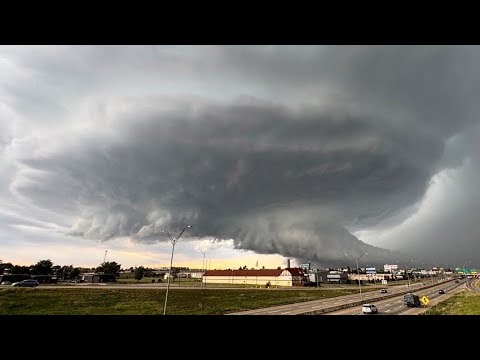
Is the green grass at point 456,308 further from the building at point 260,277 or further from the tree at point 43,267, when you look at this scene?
the tree at point 43,267

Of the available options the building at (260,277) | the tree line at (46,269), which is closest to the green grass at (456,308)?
the building at (260,277)

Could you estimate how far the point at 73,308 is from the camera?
123 feet

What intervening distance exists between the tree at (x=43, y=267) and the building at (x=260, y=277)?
221 ft

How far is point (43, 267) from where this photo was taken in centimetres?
12569

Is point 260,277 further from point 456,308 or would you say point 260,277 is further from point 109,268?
point 456,308

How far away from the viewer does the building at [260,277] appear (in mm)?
113812

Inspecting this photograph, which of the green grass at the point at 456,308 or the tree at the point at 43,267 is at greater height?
the tree at the point at 43,267

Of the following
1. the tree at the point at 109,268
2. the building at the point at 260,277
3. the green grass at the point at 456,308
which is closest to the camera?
the green grass at the point at 456,308

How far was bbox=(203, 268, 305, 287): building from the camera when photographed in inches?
4481

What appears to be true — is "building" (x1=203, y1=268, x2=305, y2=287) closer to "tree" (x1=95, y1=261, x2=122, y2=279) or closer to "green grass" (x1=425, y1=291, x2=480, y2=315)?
"tree" (x1=95, y1=261, x2=122, y2=279)
